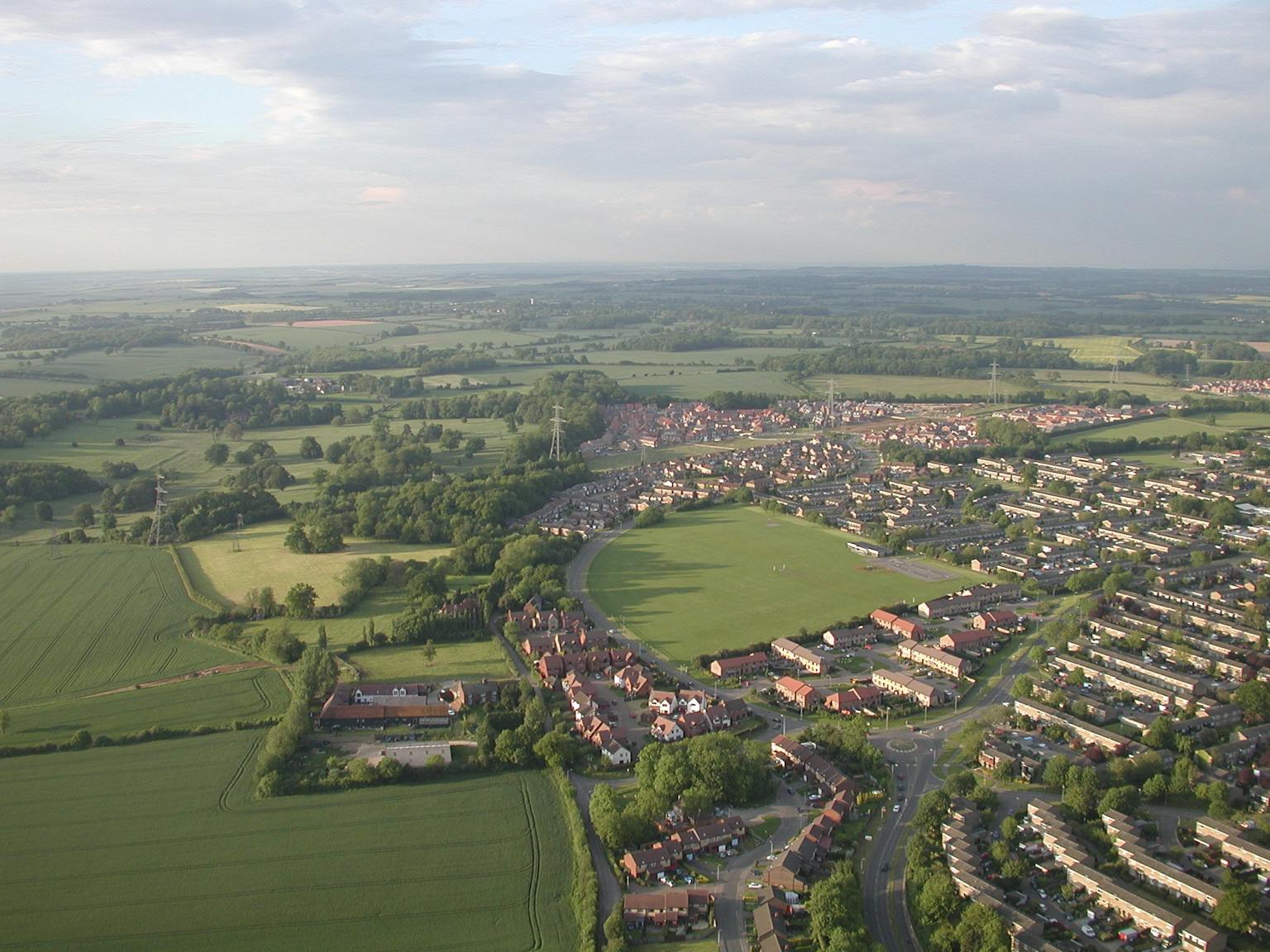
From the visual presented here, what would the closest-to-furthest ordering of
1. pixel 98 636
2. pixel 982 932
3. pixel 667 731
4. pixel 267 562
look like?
1. pixel 982 932
2. pixel 667 731
3. pixel 98 636
4. pixel 267 562

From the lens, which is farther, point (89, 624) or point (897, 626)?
point (89, 624)

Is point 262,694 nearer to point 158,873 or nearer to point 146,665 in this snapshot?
point 146,665

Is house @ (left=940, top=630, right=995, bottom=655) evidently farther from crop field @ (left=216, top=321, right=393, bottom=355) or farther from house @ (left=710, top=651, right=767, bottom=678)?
crop field @ (left=216, top=321, right=393, bottom=355)

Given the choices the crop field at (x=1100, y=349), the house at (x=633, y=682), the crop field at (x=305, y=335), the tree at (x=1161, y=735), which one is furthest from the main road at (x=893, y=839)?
the crop field at (x=305, y=335)

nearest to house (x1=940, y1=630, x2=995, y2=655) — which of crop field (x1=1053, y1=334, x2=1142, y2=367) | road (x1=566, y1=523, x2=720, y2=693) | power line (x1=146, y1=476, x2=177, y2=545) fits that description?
road (x1=566, y1=523, x2=720, y2=693)

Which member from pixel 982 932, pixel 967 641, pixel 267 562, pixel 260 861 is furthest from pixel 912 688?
pixel 267 562

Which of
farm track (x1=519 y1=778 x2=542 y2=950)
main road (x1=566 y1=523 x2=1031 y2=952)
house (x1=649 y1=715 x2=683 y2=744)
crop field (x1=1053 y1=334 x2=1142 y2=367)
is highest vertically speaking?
crop field (x1=1053 y1=334 x2=1142 y2=367)

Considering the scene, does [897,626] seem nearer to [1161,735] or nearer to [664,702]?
[1161,735]
